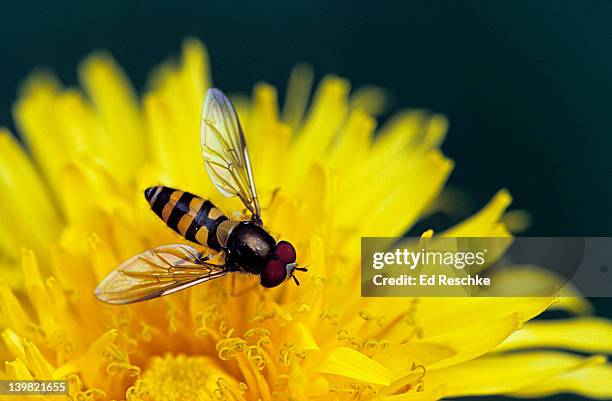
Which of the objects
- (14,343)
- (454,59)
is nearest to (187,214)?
(14,343)

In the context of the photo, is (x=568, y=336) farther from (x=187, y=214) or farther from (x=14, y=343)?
(x=14, y=343)

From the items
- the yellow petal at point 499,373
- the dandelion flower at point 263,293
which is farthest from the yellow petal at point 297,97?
the yellow petal at point 499,373

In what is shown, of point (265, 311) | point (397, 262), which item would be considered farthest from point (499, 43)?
point (265, 311)

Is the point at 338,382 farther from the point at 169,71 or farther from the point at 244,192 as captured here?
the point at 169,71

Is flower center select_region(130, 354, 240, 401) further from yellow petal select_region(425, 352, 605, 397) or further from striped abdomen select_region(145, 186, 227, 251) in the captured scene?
yellow petal select_region(425, 352, 605, 397)

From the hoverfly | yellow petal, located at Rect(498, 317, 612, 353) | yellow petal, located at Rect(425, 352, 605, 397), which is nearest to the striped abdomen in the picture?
the hoverfly

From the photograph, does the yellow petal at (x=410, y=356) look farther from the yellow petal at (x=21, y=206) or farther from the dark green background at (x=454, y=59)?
the yellow petal at (x=21, y=206)
